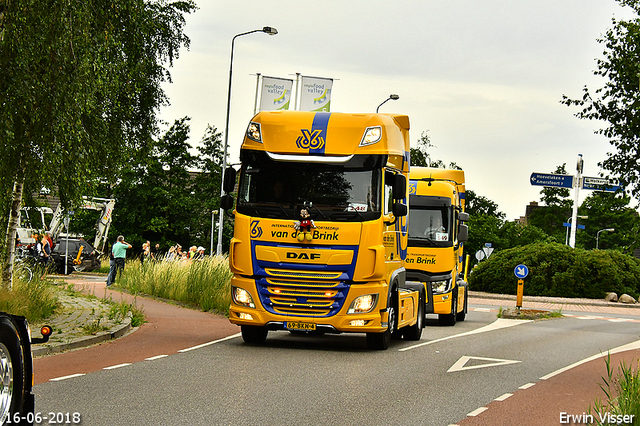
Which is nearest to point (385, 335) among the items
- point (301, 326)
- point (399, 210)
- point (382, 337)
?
point (382, 337)

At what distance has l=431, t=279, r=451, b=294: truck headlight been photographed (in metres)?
19.5

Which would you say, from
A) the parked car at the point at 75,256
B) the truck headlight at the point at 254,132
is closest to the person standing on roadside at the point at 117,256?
the parked car at the point at 75,256

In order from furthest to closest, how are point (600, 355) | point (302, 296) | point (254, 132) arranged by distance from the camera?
point (600, 355) < point (254, 132) < point (302, 296)

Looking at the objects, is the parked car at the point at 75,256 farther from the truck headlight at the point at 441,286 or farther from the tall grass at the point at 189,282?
the truck headlight at the point at 441,286

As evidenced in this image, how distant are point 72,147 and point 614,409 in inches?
311

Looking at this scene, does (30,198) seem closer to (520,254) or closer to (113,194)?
(520,254)

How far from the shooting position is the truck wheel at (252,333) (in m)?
13.8

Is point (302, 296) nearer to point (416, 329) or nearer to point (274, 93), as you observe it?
point (416, 329)

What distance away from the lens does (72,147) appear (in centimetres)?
1183

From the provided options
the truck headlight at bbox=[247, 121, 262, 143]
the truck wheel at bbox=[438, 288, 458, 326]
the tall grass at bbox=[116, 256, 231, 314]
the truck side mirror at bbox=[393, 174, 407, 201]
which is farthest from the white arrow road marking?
the tall grass at bbox=[116, 256, 231, 314]

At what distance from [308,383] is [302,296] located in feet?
9.82

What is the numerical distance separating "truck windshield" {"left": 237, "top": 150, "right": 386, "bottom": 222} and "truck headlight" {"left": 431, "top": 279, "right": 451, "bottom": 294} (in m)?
7.10

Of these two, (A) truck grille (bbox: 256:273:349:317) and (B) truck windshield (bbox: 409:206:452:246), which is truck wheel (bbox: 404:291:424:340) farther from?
(A) truck grille (bbox: 256:273:349:317)

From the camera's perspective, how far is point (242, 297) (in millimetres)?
12977
